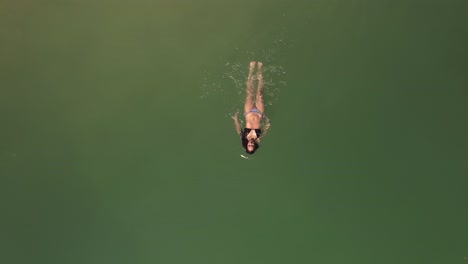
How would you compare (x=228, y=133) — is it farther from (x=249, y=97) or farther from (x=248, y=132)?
(x=249, y=97)

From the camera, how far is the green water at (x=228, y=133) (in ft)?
5.42

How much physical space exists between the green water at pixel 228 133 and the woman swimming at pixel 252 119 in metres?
0.04

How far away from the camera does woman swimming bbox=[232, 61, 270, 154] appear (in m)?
1.68

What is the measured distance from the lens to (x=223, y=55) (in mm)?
1666

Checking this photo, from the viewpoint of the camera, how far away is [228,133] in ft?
5.56

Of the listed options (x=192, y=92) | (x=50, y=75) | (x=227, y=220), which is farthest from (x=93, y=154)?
(x=227, y=220)

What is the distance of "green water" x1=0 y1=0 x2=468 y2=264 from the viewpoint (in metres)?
1.65

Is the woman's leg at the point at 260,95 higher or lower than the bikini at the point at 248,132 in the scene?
higher

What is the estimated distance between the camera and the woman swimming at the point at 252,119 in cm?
168

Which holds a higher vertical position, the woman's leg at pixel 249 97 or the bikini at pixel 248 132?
the woman's leg at pixel 249 97

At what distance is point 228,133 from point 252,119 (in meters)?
0.14

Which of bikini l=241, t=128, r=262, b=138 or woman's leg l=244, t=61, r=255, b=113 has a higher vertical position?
woman's leg l=244, t=61, r=255, b=113

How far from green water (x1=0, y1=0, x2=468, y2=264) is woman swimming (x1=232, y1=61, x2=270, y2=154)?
42 mm

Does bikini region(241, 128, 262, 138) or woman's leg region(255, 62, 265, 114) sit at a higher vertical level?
woman's leg region(255, 62, 265, 114)
